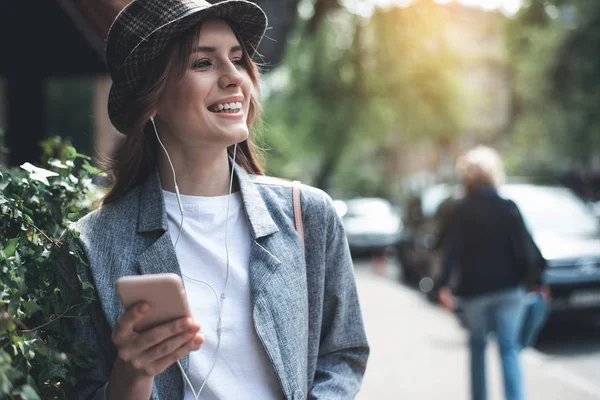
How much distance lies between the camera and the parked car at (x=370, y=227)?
1939 centimetres

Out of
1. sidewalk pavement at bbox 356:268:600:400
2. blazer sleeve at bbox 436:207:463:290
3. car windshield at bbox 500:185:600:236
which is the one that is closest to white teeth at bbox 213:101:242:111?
blazer sleeve at bbox 436:207:463:290

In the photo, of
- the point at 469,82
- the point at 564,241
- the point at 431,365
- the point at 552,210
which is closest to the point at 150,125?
the point at 431,365

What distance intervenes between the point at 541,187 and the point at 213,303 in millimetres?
8518

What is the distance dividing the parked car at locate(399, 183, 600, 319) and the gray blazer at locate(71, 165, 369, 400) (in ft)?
15.0

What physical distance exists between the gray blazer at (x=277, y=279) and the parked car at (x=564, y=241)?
4.57m

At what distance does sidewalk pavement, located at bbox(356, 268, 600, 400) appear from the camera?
6.07 m

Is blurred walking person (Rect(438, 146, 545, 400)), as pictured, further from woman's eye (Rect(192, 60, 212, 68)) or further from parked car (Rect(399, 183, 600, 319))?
woman's eye (Rect(192, 60, 212, 68))

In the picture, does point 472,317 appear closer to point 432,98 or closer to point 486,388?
point 486,388

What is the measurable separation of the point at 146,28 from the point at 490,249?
13.8 ft

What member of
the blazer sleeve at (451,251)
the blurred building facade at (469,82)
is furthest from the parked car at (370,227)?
the blazer sleeve at (451,251)

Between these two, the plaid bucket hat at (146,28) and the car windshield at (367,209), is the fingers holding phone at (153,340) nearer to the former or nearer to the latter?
the plaid bucket hat at (146,28)

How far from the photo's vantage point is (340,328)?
1.92 m

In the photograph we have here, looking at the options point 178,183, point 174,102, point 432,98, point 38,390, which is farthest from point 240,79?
point 432,98

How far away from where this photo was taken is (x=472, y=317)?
215 inches
